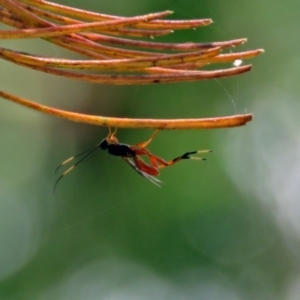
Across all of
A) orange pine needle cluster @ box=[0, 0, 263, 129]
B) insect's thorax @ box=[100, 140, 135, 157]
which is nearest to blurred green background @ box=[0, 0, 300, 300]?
insect's thorax @ box=[100, 140, 135, 157]

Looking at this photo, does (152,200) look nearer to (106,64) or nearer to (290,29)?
(290,29)

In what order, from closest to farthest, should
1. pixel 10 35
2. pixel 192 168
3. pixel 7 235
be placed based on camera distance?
pixel 10 35 → pixel 192 168 → pixel 7 235

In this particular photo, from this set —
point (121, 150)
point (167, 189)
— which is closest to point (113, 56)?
point (121, 150)

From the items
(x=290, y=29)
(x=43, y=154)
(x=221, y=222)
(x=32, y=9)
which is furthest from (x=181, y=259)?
(x=32, y=9)

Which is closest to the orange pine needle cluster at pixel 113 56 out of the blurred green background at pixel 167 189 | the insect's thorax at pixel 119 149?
the insect's thorax at pixel 119 149

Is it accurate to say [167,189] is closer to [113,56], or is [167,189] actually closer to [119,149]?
[119,149]

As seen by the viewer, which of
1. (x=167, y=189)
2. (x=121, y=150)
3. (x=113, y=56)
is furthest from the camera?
(x=167, y=189)

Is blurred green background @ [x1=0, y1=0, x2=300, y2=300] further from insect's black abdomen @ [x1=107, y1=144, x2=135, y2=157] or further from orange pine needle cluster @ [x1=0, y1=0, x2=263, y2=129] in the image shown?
orange pine needle cluster @ [x1=0, y1=0, x2=263, y2=129]

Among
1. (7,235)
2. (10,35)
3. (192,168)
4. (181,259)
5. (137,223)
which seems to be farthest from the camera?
(7,235)
